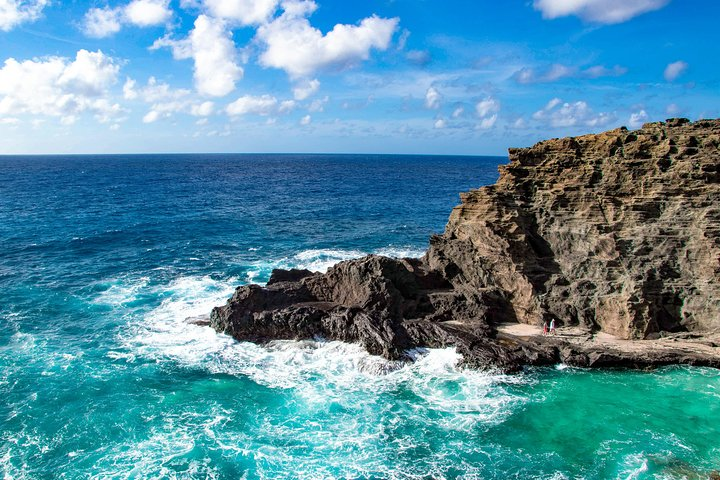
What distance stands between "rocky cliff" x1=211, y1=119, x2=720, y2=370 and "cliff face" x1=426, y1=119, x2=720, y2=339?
0.30 ft

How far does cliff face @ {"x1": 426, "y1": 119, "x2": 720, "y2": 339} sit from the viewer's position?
3628 centimetres

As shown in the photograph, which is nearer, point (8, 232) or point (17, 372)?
point (17, 372)

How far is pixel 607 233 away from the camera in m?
38.5

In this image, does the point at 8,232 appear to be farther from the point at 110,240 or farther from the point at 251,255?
the point at 251,255

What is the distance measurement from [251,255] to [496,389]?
1641 inches

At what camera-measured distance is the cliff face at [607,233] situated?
36.3m

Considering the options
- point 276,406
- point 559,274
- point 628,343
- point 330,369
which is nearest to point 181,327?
point 330,369

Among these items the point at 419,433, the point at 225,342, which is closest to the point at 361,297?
the point at 225,342

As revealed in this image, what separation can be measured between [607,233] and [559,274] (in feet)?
15.9

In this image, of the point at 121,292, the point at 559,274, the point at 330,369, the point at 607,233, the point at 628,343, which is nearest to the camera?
the point at 330,369

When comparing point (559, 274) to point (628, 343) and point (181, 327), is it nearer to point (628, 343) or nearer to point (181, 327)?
point (628, 343)

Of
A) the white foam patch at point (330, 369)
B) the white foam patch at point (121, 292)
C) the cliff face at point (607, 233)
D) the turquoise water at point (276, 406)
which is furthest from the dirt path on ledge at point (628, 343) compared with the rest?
the white foam patch at point (121, 292)

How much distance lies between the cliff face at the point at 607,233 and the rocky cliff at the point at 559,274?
9 cm

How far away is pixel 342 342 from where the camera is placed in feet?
124
